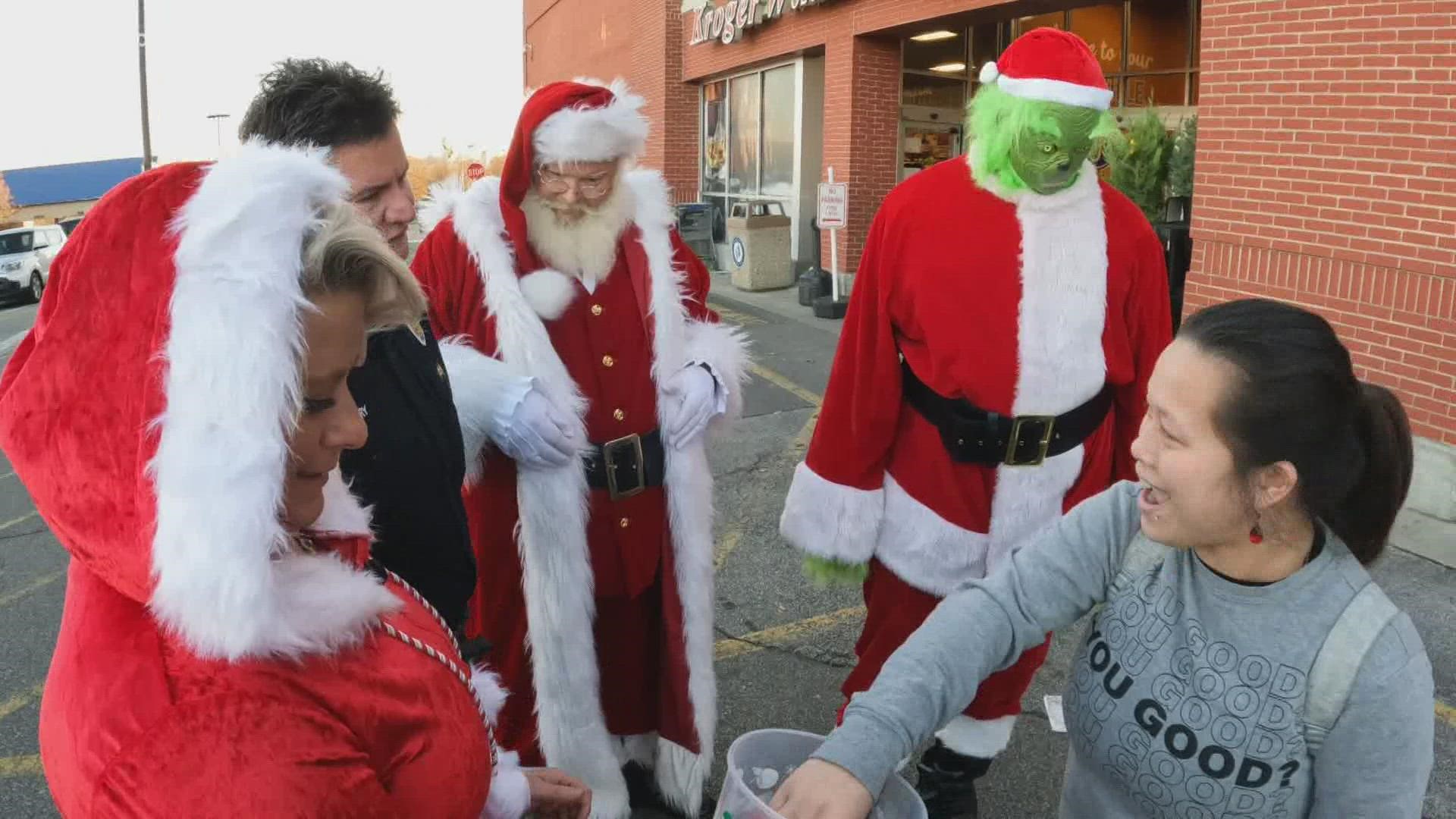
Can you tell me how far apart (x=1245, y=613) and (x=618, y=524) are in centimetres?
164

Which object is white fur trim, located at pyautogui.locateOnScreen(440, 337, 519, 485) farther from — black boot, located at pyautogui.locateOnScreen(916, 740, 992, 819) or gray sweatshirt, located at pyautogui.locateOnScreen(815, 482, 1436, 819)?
black boot, located at pyautogui.locateOnScreen(916, 740, 992, 819)

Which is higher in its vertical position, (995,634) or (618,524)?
(995,634)

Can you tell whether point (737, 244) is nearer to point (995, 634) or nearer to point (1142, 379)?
point (1142, 379)

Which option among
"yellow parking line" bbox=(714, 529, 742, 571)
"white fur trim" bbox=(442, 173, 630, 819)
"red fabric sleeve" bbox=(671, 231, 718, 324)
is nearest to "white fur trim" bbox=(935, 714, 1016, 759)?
"white fur trim" bbox=(442, 173, 630, 819)

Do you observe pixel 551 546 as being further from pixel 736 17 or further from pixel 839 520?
pixel 736 17

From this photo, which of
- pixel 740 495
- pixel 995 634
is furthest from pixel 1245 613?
pixel 740 495

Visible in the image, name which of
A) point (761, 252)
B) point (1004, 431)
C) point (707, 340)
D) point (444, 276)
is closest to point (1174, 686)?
point (1004, 431)

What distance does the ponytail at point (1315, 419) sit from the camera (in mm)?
1316

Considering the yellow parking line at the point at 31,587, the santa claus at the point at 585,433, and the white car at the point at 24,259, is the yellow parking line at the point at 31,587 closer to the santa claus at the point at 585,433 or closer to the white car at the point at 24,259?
the santa claus at the point at 585,433

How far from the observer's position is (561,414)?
99.7 inches

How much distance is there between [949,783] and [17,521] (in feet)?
18.8

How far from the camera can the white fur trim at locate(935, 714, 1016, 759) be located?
2.68 meters

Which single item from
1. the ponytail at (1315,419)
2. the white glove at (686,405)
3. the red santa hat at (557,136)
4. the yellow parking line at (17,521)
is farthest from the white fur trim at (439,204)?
the yellow parking line at (17,521)

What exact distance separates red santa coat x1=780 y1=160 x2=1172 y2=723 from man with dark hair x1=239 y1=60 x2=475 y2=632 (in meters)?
1.05
